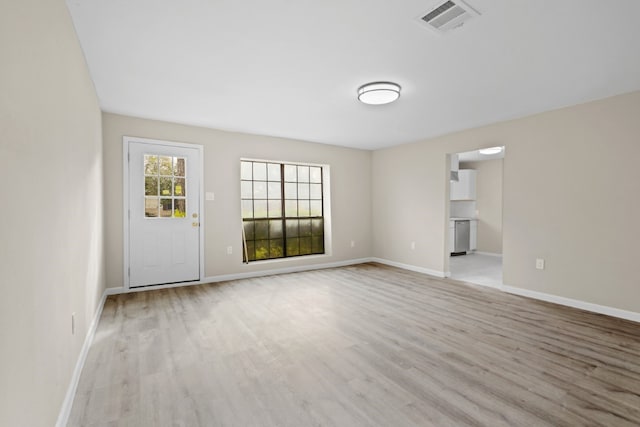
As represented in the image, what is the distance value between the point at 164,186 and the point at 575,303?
558 cm

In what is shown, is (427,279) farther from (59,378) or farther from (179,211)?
(59,378)

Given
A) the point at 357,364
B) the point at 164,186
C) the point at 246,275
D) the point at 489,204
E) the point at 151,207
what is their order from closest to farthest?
the point at 357,364 → the point at 151,207 → the point at 164,186 → the point at 246,275 → the point at 489,204

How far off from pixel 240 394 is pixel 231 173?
12.0 ft

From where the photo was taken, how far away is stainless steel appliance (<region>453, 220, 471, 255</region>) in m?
7.37

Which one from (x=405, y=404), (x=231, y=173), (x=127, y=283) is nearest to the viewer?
(x=405, y=404)

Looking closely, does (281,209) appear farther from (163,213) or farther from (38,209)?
(38,209)

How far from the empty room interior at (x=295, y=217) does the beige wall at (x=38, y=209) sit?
16 millimetres

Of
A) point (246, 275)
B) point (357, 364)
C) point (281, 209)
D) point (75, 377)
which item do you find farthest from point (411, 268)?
point (75, 377)

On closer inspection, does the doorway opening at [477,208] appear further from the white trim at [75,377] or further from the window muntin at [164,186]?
the white trim at [75,377]

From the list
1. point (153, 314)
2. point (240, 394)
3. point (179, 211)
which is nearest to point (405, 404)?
point (240, 394)

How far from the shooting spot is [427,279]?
5055mm

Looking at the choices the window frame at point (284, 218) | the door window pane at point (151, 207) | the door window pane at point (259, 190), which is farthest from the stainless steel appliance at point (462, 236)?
the door window pane at point (151, 207)

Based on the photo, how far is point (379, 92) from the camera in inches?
122

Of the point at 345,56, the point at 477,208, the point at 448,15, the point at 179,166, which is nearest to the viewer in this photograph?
the point at 448,15
